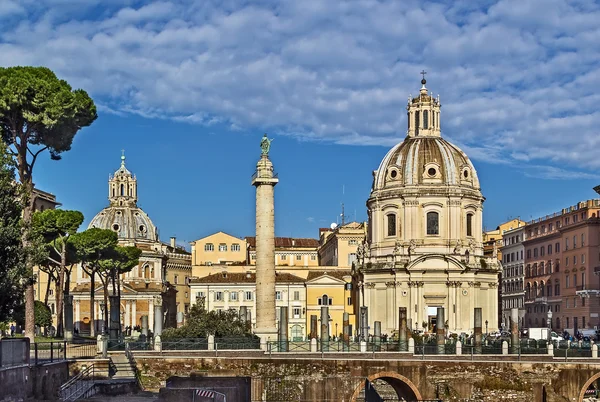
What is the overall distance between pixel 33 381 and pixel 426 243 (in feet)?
235

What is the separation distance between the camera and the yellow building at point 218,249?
13775 cm

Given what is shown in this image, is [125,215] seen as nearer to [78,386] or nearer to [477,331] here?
[477,331]

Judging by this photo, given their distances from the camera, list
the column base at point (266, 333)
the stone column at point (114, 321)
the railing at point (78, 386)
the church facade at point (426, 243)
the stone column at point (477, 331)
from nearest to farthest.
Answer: the railing at point (78, 386), the stone column at point (477, 331), the stone column at point (114, 321), the column base at point (266, 333), the church facade at point (426, 243)

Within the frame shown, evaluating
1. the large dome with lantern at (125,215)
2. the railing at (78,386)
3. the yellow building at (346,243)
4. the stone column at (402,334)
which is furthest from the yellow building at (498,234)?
the railing at (78,386)

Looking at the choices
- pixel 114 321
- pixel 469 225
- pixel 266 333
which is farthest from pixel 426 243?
pixel 114 321

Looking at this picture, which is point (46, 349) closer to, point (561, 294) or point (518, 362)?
point (518, 362)

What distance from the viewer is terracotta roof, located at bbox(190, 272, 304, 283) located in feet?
408

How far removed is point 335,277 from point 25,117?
7471cm

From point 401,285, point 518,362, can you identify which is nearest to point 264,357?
point 518,362

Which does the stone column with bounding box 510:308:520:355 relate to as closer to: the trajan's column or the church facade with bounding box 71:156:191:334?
the trajan's column

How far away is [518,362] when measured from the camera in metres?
57.5

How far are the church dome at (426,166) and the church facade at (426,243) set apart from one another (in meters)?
0.10

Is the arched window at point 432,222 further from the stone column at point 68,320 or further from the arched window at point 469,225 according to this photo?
the stone column at point 68,320

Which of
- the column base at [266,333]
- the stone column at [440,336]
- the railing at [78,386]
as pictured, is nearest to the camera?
the railing at [78,386]
